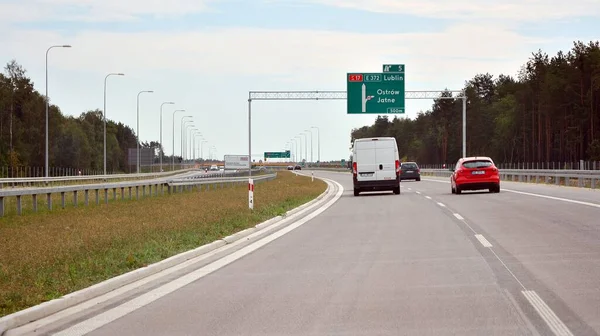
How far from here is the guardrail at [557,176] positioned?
39125mm

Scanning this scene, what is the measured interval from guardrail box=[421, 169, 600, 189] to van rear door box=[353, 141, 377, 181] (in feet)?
32.6

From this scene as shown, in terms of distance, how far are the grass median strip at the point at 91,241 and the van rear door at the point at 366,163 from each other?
383 inches

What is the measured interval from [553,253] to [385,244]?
3139 millimetres

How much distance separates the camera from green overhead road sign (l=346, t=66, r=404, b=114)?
54906 millimetres

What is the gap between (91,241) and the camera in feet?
49.3

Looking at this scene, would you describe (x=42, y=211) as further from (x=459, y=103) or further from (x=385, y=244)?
(x=459, y=103)

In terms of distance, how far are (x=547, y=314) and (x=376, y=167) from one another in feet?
91.3

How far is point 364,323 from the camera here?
7.69 m

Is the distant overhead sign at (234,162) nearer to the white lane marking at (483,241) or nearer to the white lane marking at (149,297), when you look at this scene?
the white lane marking at (149,297)

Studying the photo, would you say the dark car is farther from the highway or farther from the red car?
the highway

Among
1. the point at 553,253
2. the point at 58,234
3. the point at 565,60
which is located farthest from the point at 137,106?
the point at 553,253

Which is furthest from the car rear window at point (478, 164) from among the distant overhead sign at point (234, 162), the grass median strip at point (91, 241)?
the distant overhead sign at point (234, 162)

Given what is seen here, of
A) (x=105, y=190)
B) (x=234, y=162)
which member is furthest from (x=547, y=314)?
(x=234, y=162)

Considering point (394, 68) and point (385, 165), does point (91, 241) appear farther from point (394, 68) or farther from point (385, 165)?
point (394, 68)
